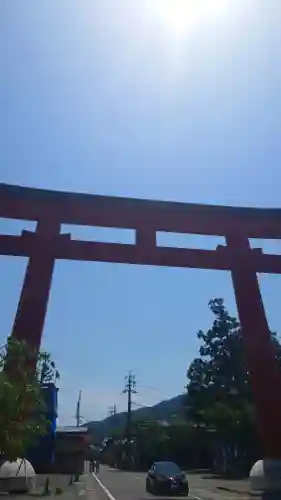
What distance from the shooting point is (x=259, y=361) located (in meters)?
20.7

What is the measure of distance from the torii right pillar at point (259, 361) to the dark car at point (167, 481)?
386 centimetres

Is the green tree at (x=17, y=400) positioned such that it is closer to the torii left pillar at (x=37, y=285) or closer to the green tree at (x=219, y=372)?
the torii left pillar at (x=37, y=285)

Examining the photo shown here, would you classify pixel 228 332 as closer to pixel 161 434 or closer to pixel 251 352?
pixel 161 434

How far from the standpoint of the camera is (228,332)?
A: 49.4 m

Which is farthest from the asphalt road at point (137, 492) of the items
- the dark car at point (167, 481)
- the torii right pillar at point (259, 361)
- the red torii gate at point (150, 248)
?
the red torii gate at point (150, 248)

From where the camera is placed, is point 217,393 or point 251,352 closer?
point 251,352

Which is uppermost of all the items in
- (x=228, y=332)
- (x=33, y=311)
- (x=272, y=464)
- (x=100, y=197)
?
(x=228, y=332)

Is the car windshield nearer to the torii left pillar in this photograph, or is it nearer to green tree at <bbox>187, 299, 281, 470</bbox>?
the torii left pillar

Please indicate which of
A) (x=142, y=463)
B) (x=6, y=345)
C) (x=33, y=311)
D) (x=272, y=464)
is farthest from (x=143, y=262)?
(x=142, y=463)

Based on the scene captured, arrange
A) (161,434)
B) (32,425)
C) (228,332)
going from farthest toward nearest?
1. (161,434)
2. (228,332)
3. (32,425)

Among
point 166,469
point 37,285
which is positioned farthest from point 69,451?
point 37,285

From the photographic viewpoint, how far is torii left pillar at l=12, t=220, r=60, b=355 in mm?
19969

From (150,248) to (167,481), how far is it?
9.31m

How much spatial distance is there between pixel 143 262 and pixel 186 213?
2.10m
